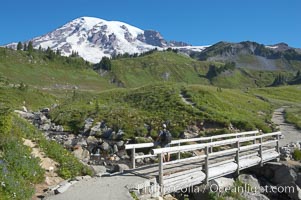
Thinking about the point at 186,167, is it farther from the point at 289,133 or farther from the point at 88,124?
the point at 289,133

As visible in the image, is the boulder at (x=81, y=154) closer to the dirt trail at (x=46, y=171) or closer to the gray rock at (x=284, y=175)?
the dirt trail at (x=46, y=171)

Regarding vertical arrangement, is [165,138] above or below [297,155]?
above

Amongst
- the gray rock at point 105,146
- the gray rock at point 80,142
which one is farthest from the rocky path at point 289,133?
the gray rock at point 80,142

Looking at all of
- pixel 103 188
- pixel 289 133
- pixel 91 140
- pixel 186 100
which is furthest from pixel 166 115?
pixel 103 188

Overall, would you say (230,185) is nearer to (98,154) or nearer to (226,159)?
(226,159)

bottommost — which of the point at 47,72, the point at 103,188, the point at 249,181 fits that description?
the point at 249,181

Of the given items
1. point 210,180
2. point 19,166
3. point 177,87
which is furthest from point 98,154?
point 177,87

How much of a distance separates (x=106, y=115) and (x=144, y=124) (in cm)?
694

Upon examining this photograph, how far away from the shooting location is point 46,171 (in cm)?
1733

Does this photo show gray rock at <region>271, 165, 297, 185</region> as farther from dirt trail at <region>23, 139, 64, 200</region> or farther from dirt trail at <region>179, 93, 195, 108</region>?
dirt trail at <region>179, 93, 195, 108</region>

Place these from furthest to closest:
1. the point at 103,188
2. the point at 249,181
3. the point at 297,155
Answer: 1. the point at 297,155
2. the point at 249,181
3. the point at 103,188

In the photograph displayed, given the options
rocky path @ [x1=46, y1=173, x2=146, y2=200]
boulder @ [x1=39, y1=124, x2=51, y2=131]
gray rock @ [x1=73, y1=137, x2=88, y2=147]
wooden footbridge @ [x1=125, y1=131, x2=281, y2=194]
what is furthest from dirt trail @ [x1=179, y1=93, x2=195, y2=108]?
rocky path @ [x1=46, y1=173, x2=146, y2=200]

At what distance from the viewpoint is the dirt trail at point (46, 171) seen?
591 inches

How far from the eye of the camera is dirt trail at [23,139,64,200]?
15.0m
